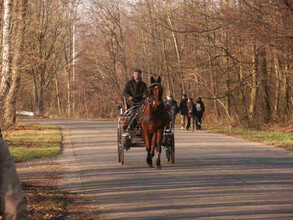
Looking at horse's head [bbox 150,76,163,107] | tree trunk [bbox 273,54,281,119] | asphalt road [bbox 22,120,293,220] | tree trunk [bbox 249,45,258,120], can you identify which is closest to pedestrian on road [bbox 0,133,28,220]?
asphalt road [bbox 22,120,293,220]

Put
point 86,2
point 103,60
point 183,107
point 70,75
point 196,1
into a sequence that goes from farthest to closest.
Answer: point 70,75, point 103,60, point 86,2, point 183,107, point 196,1

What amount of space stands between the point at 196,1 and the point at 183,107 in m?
5.61

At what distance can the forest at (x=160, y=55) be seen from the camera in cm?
2015

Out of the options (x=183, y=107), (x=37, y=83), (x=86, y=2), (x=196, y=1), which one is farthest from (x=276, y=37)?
(x=37, y=83)

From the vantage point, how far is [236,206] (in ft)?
30.5

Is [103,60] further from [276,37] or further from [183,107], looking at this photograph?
[276,37]

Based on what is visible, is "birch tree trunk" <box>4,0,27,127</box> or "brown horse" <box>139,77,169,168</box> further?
"birch tree trunk" <box>4,0,27,127</box>

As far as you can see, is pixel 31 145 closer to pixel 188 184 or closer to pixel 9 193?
pixel 188 184

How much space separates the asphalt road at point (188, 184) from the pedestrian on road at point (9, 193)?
193 inches

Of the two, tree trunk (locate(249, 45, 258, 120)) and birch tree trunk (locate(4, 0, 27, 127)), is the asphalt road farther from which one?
tree trunk (locate(249, 45, 258, 120))

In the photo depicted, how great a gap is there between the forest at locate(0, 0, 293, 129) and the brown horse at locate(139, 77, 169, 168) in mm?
4240

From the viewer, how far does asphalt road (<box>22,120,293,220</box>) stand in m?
9.01

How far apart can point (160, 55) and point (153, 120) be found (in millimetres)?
39939

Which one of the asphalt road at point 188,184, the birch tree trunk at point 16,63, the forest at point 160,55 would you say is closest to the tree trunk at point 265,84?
the forest at point 160,55
